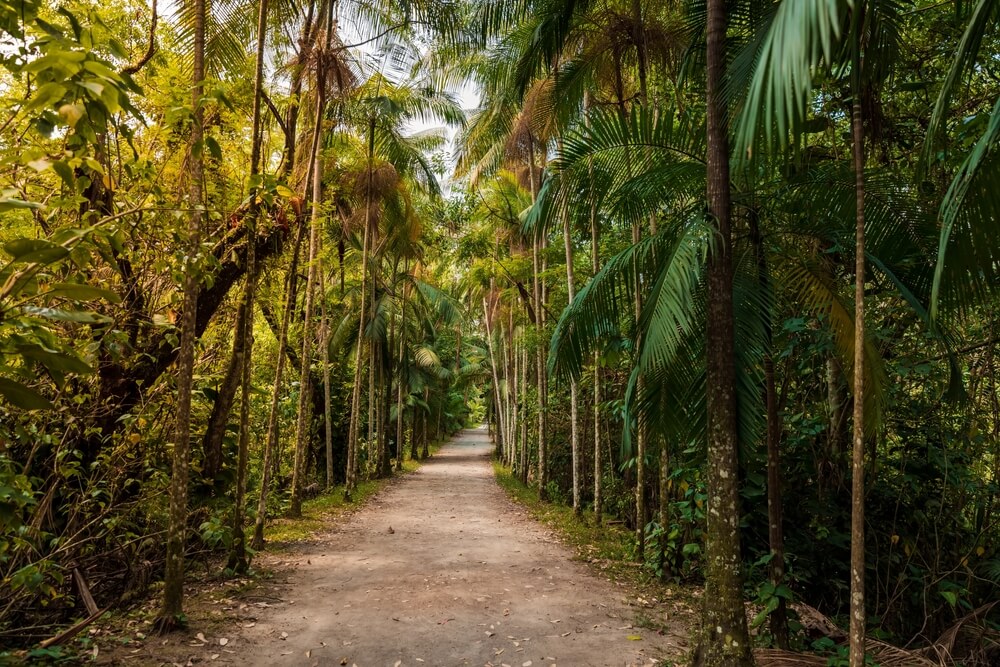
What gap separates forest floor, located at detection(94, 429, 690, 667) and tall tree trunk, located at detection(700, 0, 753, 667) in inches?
36.5

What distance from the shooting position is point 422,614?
206 inches

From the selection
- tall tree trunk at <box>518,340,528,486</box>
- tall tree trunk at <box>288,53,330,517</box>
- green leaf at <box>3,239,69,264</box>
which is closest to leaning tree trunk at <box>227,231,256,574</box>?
tall tree trunk at <box>288,53,330,517</box>

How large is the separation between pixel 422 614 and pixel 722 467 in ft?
10.6

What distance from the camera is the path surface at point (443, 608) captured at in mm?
4336

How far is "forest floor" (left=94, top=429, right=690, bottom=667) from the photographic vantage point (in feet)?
14.0

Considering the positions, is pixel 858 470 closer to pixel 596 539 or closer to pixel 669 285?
pixel 669 285

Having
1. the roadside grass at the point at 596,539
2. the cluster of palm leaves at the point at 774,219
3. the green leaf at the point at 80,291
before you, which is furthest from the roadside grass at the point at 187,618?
the roadside grass at the point at 596,539

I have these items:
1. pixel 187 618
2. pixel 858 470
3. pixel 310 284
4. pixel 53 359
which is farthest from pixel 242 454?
pixel 858 470

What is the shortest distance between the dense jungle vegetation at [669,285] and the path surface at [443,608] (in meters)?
0.92

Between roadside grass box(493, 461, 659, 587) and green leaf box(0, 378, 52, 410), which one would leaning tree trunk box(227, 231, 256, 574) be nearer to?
roadside grass box(493, 461, 659, 587)

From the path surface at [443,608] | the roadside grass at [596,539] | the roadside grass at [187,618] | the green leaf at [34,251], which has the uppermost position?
the green leaf at [34,251]

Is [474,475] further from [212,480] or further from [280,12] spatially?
[280,12]

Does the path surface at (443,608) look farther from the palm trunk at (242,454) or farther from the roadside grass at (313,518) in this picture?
the palm trunk at (242,454)

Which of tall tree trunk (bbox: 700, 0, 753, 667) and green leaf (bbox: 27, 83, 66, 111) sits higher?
green leaf (bbox: 27, 83, 66, 111)
